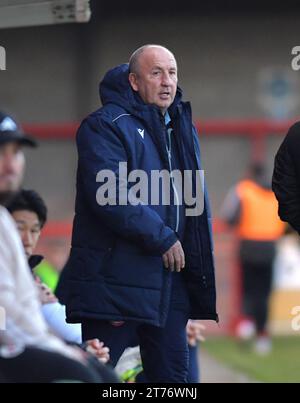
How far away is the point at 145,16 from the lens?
15484 mm

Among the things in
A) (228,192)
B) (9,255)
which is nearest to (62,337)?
(9,255)

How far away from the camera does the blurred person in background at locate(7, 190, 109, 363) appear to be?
19.9 feet

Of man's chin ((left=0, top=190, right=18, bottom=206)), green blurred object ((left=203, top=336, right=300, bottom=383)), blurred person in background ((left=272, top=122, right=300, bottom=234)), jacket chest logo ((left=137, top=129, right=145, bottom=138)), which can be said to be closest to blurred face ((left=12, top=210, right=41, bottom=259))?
jacket chest logo ((left=137, top=129, right=145, bottom=138))

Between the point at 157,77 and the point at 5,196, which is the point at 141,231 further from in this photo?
the point at 5,196

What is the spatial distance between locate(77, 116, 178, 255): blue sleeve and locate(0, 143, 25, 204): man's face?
106 cm

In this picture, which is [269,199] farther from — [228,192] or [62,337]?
[62,337]

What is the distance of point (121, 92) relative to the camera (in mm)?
5852

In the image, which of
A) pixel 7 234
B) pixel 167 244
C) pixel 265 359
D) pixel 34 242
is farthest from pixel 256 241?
pixel 7 234

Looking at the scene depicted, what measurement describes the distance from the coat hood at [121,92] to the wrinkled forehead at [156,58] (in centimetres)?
10

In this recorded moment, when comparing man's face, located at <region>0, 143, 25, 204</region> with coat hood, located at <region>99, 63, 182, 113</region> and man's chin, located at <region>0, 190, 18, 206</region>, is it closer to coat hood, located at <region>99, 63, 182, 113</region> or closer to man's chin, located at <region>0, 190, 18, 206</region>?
man's chin, located at <region>0, 190, 18, 206</region>

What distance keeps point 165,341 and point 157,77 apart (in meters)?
1.16

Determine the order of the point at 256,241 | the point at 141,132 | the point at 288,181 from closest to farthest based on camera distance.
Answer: the point at 141,132
the point at 288,181
the point at 256,241

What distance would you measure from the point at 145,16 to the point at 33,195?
30.8 ft

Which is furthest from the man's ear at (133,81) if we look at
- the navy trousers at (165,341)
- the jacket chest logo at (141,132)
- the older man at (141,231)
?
the navy trousers at (165,341)
